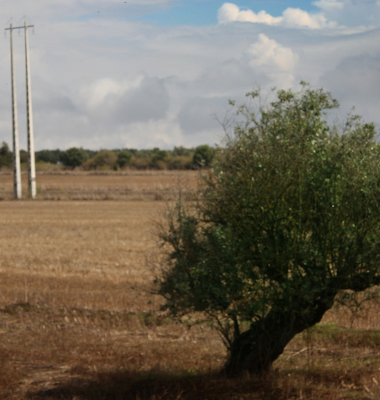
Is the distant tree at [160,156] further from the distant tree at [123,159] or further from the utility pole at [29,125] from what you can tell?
the utility pole at [29,125]

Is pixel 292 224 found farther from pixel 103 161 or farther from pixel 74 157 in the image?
pixel 74 157

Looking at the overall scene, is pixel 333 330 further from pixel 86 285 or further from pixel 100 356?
pixel 86 285

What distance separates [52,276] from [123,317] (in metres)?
6.44

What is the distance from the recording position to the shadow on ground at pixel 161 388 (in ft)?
29.6

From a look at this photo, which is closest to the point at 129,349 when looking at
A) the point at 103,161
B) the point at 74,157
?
the point at 103,161

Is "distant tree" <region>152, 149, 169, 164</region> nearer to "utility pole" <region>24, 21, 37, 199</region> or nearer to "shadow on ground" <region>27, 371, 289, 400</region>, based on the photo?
"utility pole" <region>24, 21, 37, 199</region>

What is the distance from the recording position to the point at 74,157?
13038 centimetres

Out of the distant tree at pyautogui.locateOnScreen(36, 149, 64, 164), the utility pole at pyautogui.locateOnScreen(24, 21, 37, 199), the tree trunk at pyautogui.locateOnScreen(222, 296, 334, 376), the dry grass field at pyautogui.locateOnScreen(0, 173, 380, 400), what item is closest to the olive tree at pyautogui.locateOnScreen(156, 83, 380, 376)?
the tree trunk at pyautogui.locateOnScreen(222, 296, 334, 376)

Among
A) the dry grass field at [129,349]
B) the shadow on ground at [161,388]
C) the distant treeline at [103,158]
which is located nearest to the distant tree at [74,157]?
the distant treeline at [103,158]

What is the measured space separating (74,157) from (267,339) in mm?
125502

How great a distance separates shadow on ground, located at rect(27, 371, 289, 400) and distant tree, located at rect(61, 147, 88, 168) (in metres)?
122

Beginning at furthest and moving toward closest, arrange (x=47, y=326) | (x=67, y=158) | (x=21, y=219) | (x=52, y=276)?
(x=67, y=158) < (x=21, y=219) < (x=52, y=276) < (x=47, y=326)

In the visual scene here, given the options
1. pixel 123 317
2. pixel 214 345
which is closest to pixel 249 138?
pixel 214 345

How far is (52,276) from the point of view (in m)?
19.3
